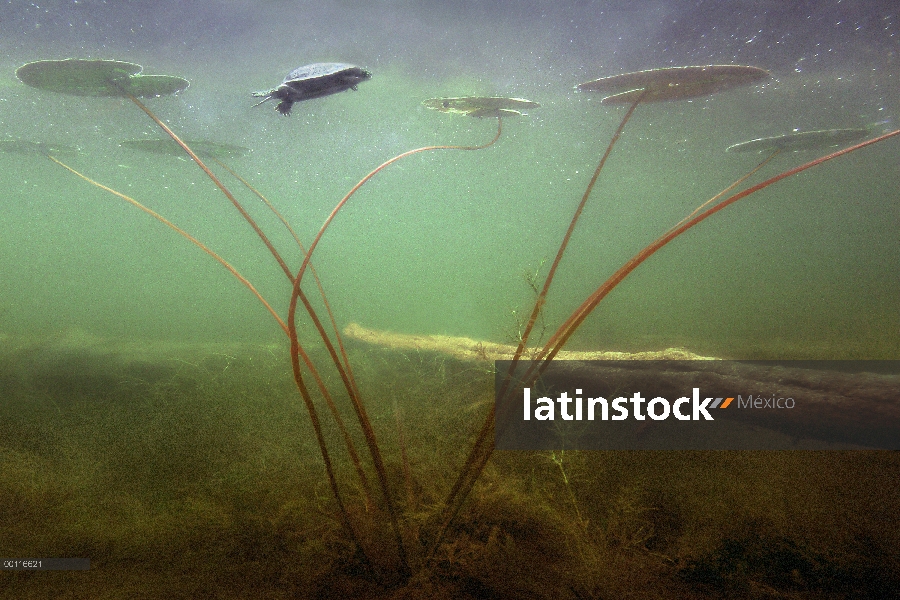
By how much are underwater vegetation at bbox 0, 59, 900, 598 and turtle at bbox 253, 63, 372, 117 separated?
0.07 metres

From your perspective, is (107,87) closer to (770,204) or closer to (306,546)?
(306,546)

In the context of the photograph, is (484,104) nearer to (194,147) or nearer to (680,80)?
(680,80)

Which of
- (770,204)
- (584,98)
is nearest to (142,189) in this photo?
(584,98)

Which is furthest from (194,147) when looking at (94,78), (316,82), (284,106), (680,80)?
(680,80)

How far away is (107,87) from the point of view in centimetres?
363

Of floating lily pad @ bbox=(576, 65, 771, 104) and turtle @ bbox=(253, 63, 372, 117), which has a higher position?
floating lily pad @ bbox=(576, 65, 771, 104)

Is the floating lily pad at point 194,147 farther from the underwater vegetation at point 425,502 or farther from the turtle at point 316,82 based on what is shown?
the turtle at point 316,82

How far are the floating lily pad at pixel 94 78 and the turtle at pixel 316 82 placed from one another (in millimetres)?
1402

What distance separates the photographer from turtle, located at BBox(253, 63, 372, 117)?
2695 mm

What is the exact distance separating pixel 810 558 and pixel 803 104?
1545 centimetres

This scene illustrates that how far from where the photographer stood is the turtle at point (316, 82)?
106 inches

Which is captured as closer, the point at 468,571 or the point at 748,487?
the point at 468,571

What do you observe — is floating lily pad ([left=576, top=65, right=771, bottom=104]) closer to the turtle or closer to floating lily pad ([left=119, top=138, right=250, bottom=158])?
the turtle

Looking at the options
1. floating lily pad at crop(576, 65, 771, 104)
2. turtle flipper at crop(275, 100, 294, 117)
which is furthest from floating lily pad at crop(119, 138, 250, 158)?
floating lily pad at crop(576, 65, 771, 104)
